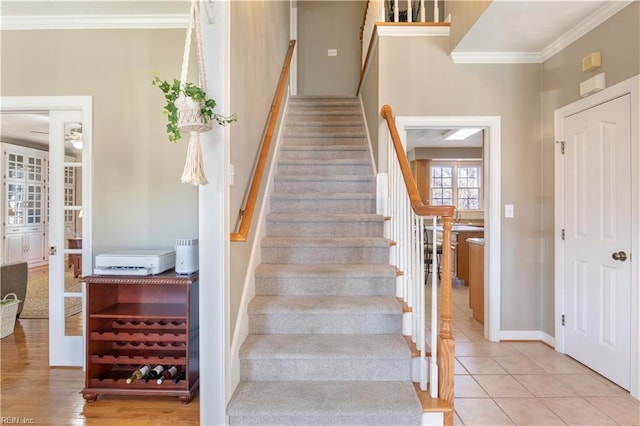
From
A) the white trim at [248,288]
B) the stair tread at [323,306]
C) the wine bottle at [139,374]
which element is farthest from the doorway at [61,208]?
the stair tread at [323,306]

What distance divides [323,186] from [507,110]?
6.33 feet

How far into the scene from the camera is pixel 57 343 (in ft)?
9.29

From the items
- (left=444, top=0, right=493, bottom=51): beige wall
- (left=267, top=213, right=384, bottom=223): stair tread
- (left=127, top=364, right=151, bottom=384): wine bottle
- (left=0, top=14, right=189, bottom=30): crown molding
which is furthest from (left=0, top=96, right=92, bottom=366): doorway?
(left=444, top=0, right=493, bottom=51): beige wall

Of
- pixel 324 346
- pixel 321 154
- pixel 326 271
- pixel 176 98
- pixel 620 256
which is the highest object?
pixel 321 154

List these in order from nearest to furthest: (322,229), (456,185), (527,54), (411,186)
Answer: (411,186), (322,229), (527,54), (456,185)

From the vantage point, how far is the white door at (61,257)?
2.83 metres

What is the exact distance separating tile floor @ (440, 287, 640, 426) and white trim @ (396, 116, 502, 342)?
30cm

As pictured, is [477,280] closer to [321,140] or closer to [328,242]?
[328,242]

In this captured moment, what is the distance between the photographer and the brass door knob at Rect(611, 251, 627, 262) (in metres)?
2.41

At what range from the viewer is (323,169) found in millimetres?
3625

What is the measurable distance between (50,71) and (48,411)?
8.53 feet

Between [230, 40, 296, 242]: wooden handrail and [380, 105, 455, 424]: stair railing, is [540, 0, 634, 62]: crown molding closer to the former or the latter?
[380, 105, 455, 424]: stair railing

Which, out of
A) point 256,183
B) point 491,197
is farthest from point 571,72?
point 256,183

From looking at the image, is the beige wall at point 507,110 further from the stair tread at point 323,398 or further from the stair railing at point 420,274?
the stair tread at point 323,398
